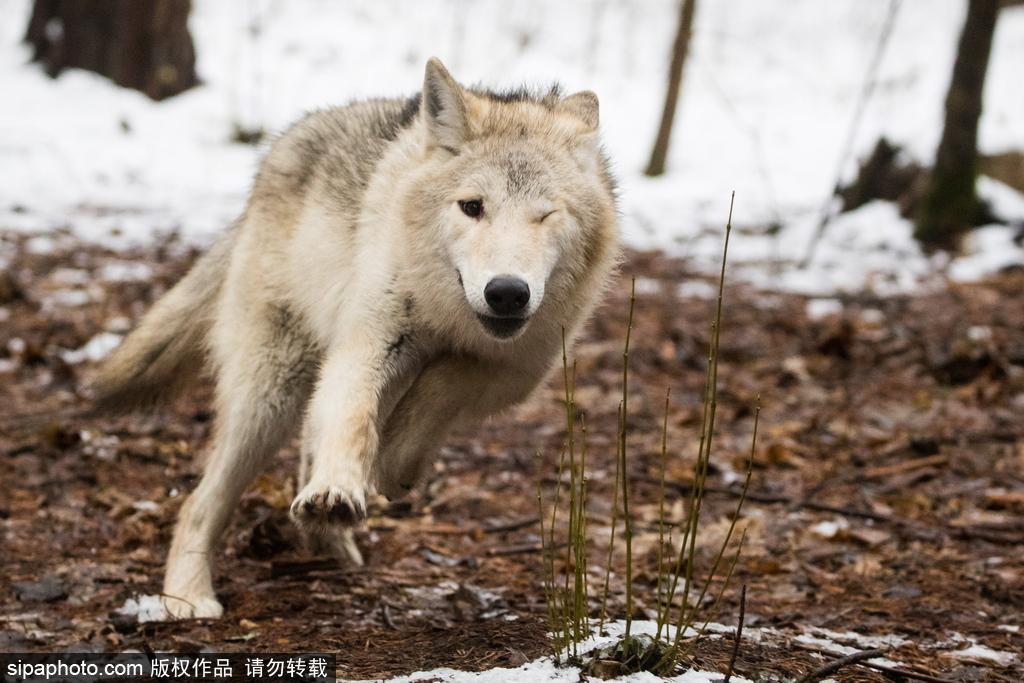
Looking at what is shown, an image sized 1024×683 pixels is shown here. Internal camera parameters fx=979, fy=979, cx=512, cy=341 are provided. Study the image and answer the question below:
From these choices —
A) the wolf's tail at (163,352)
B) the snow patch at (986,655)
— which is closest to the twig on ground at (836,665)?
the snow patch at (986,655)

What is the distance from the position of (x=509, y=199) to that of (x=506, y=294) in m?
0.54

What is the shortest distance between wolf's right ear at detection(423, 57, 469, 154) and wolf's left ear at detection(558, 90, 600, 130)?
0.60 m

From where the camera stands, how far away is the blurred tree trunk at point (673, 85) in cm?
1661

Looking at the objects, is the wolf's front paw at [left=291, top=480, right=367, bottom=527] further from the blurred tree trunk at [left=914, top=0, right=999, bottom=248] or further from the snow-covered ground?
the blurred tree trunk at [left=914, top=0, right=999, bottom=248]

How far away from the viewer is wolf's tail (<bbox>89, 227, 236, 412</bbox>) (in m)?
5.05

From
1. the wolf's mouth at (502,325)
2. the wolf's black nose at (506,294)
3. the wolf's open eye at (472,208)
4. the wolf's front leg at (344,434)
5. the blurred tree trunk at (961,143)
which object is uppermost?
the blurred tree trunk at (961,143)

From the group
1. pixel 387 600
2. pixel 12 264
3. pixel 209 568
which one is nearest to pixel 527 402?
pixel 387 600

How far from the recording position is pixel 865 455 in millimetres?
6070

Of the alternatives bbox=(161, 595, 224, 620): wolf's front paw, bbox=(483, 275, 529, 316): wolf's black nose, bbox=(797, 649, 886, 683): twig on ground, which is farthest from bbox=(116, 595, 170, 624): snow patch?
bbox=(797, 649, 886, 683): twig on ground

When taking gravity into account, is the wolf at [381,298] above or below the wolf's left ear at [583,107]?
below

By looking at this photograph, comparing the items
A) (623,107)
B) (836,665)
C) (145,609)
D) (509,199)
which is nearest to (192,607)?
(145,609)

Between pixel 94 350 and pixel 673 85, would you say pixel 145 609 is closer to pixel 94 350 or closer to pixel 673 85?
pixel 94 350

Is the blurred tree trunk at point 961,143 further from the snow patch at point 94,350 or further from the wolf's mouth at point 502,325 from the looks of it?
the wolf's mouth at point 502,325

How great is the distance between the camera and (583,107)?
175 inches
